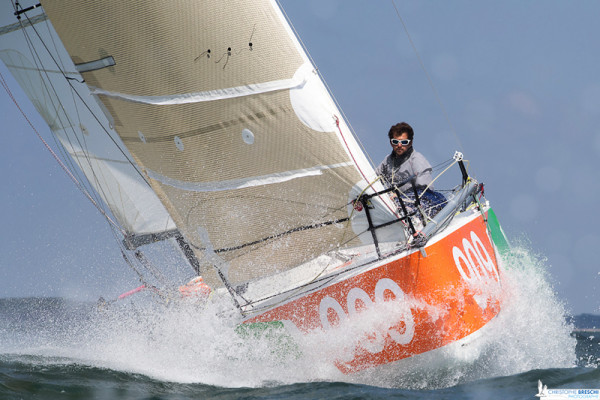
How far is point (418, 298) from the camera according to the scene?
194 inches

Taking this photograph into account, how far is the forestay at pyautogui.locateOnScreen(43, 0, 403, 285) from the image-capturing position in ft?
16.9

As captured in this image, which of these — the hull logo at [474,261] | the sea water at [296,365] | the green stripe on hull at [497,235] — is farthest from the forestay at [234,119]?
the green stripe on hull at [497,235]

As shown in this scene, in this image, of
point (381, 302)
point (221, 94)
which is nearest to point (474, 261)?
point (381, 302)

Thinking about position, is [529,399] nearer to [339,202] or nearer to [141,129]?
[339,202]

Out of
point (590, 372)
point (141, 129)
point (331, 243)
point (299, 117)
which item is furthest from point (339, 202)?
point (590, 372)

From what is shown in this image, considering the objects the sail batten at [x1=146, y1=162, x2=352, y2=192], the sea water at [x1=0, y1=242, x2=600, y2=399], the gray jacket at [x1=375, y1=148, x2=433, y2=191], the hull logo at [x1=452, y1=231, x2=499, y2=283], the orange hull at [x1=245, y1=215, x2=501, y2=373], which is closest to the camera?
the sea water at [x1=0, y1=242, x2=600, y2=399]

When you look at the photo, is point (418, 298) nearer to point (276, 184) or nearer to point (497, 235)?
point (276, 184)

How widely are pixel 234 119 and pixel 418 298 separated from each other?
1.89 meters

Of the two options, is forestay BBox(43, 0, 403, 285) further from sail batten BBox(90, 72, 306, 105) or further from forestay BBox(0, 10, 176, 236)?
forestay BBox(0, 10, 176, 236)

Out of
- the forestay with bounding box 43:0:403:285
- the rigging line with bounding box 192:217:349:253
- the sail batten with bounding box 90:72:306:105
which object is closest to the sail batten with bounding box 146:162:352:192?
the forestay with bounding box 43:0:403:285

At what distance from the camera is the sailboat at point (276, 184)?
5035 mm

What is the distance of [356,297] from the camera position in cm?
509

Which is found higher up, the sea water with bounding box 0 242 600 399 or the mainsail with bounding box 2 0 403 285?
the mainsail with bounding box 2 0 403 285

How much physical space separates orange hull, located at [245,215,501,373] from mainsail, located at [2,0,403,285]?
364 millimetres
